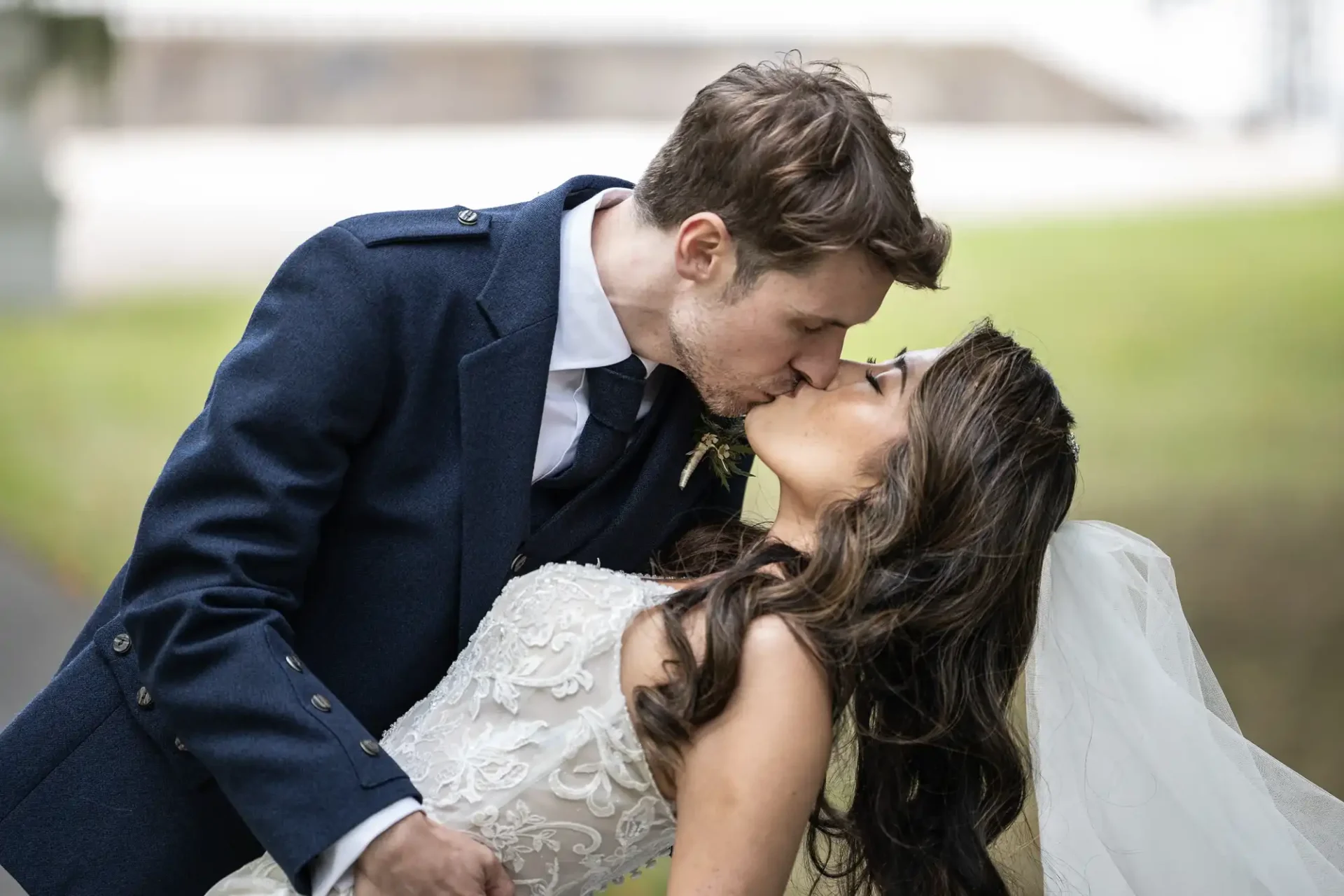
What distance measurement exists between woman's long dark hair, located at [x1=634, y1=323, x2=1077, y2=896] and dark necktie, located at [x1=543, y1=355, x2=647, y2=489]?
0.84ft

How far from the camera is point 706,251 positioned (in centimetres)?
193

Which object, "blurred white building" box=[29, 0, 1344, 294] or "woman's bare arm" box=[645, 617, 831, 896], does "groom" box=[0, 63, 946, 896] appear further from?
"blurred white building" box=[29, 0, 1344, 294]

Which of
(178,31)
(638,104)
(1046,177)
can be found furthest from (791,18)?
(178,31)

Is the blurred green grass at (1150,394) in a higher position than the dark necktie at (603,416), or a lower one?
lower

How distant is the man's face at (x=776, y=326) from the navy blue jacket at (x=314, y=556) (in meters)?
0.17

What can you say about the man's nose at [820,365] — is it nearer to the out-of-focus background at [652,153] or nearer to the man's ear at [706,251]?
the man's ear at [706,251]

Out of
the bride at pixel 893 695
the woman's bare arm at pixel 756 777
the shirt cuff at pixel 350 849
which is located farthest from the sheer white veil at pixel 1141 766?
the shirt cuff at pixel 350 849

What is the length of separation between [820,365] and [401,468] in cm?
60

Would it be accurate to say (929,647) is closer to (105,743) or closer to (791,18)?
(105,743)

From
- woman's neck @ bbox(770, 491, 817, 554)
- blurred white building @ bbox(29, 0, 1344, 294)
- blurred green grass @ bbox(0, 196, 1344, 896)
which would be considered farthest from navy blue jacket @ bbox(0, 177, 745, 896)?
blurred white building @ bbox(29, 0, 1344, 294)

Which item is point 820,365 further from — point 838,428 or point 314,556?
point 314,556

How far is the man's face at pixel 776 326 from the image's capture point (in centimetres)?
186

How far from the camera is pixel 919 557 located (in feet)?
5.91

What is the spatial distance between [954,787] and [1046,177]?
3.22 metres
